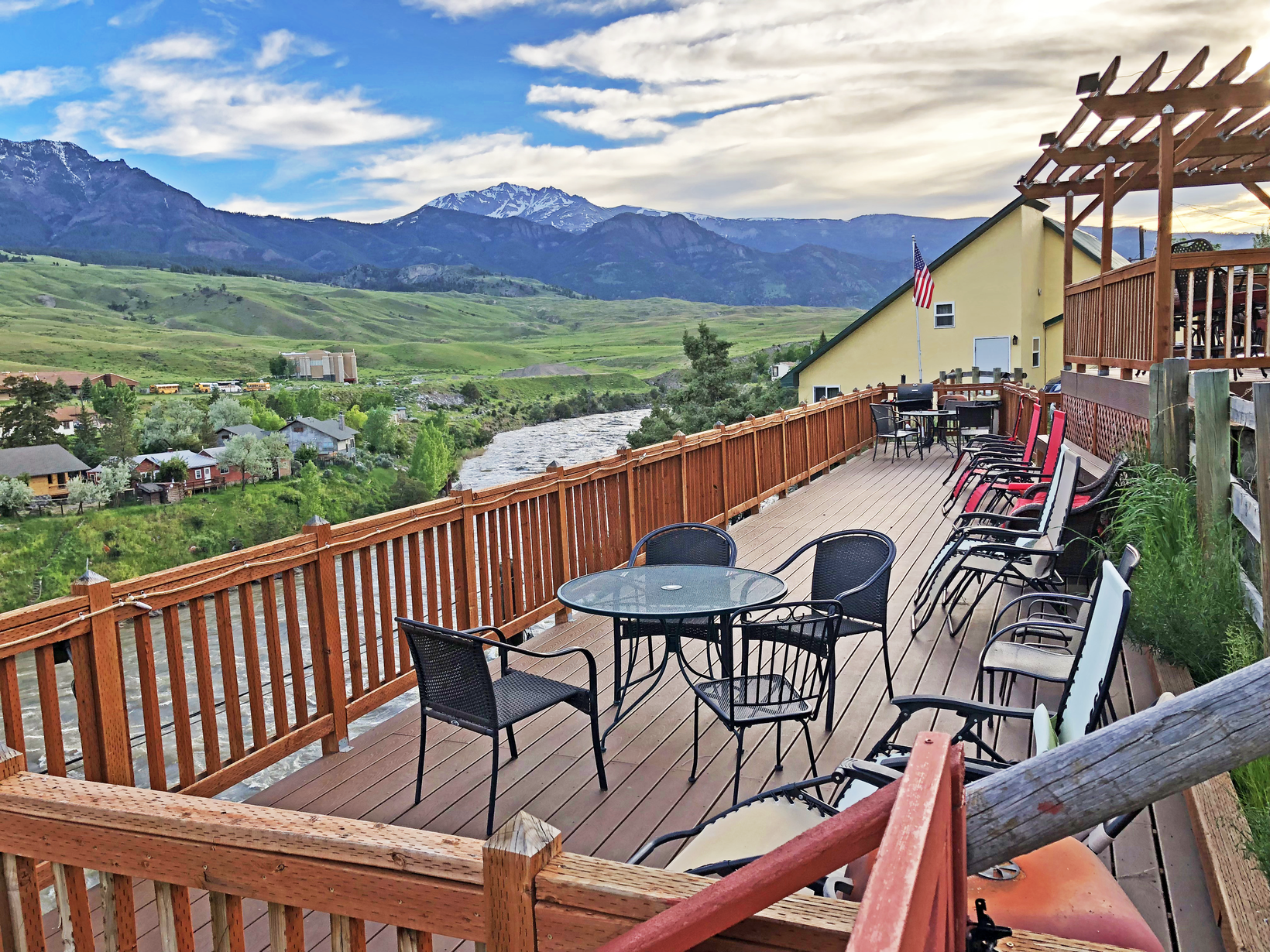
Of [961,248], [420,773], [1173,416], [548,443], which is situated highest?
[961,248]

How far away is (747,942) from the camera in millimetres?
1021

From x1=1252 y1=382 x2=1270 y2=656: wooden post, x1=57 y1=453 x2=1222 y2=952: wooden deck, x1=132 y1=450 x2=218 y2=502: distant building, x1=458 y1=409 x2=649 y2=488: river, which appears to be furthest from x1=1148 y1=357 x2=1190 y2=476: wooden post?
x1=132 y1=450 x2=218 y2=502: distant building

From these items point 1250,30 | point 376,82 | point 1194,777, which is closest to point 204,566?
point 1194,777

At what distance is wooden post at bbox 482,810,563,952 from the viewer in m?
1.16

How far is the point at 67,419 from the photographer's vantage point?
167ft

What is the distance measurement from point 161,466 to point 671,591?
45.7 metres

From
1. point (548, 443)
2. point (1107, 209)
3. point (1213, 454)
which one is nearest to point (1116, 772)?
point (1213, 454)

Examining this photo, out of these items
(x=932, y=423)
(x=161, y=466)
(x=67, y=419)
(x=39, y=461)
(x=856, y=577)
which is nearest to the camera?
(x=856, y=577)

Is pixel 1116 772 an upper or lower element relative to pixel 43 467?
upper

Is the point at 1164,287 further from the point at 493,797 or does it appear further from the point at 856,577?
the point at 493,797

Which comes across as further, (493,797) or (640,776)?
(640,776)

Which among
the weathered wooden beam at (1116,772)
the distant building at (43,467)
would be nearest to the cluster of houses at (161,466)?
the distant building at (43,467)

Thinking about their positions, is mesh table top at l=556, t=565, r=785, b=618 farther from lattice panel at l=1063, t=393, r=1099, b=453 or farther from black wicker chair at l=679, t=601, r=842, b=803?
lattice panel at l=1063, t=393, r=1099, b=453

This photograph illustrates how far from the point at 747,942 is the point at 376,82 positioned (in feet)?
500
